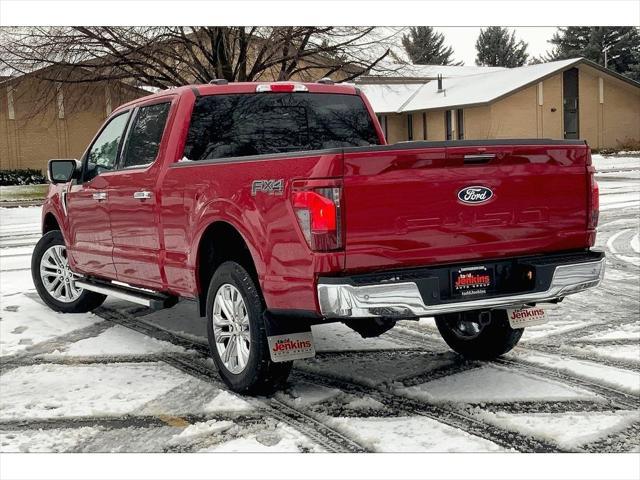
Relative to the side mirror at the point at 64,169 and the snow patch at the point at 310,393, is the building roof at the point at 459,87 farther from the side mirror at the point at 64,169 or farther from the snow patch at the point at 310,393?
the snow patch at the point at 310,393

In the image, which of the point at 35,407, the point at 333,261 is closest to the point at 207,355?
the point at 35,407

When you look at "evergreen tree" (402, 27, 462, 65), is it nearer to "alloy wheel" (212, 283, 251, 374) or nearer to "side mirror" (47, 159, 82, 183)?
"side mirror" (47, 159, 82, 183)

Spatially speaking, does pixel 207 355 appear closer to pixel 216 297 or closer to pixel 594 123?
pixel 216 297

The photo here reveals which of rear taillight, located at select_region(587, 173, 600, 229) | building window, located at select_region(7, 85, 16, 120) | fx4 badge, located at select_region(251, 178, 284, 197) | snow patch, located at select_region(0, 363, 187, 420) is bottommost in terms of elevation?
snow patch, located at select_region(0, 363, 187, 420)

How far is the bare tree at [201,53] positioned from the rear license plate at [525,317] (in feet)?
36.3

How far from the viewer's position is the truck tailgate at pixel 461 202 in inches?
168

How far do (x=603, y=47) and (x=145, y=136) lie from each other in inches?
375

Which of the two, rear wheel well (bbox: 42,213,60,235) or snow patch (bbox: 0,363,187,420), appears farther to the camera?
rear wheel well (bbox: 42,213,60,235)

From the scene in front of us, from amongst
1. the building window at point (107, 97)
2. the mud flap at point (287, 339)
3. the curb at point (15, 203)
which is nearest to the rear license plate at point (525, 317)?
the mud flap at point (287, 339)

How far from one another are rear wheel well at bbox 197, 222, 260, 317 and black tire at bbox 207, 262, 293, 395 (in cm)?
13

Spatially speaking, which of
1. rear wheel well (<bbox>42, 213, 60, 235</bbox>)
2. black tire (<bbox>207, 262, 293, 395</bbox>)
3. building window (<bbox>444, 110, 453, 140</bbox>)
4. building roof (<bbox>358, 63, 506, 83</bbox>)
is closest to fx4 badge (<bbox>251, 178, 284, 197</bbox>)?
black tire (<bbox>207, 262, 293, 395</bbox>)

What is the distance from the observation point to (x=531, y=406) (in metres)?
4.76

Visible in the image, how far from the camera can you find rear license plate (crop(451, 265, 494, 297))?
4.50 meters

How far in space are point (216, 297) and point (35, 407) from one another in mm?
1271
